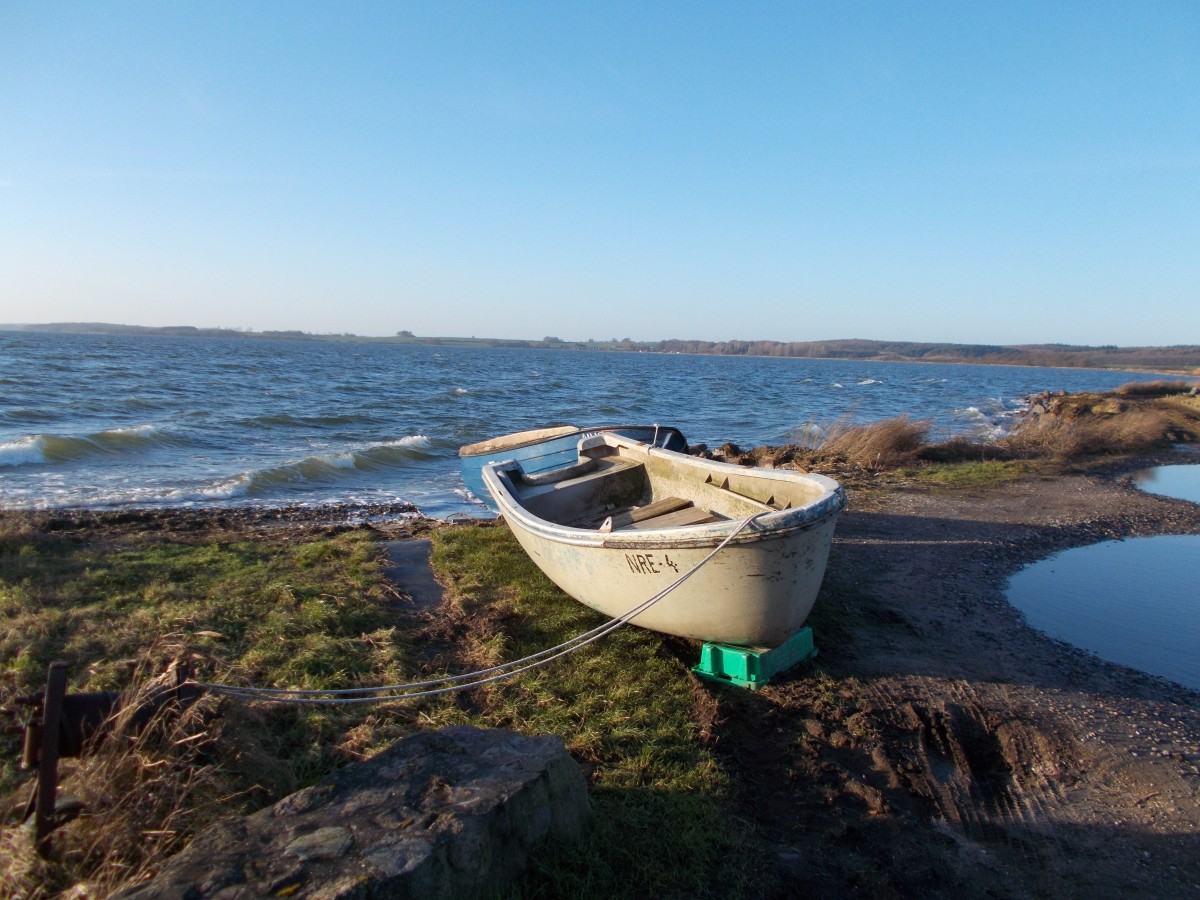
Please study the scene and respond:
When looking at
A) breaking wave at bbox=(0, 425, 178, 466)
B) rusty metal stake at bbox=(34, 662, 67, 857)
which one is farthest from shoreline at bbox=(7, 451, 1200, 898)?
breaking wave at bbox=(0, 425, 178, 466)

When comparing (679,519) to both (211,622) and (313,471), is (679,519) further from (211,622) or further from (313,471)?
(313,471)

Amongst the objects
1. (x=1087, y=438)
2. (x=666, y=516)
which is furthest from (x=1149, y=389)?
(x=666, y=516)

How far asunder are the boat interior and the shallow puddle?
9.70 m

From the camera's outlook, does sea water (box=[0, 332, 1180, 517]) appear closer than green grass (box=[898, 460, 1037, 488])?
No

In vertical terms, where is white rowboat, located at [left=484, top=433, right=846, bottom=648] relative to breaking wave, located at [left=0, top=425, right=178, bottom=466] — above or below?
above

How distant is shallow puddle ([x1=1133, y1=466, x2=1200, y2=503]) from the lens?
12461 mm

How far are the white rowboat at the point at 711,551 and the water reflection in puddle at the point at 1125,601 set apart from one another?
2.71m

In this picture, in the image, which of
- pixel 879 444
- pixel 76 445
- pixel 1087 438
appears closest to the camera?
pixel 879 444

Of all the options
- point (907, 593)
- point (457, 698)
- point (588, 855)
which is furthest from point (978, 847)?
point (907, 593)

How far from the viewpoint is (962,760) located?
4.11 meters

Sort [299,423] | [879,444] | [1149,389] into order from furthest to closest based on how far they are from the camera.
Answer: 1. [1149,389]
2. [299,423]
3. [879,444]

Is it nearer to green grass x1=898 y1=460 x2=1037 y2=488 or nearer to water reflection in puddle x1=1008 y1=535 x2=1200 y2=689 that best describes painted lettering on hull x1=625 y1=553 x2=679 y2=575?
water reflection in puddle x1=1008 y1=535 x2=1200 y2=689

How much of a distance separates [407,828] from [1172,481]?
16.3m

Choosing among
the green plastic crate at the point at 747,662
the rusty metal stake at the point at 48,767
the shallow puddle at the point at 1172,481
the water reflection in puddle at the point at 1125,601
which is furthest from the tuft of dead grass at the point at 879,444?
the rusty metal stake at the point at 48,767
